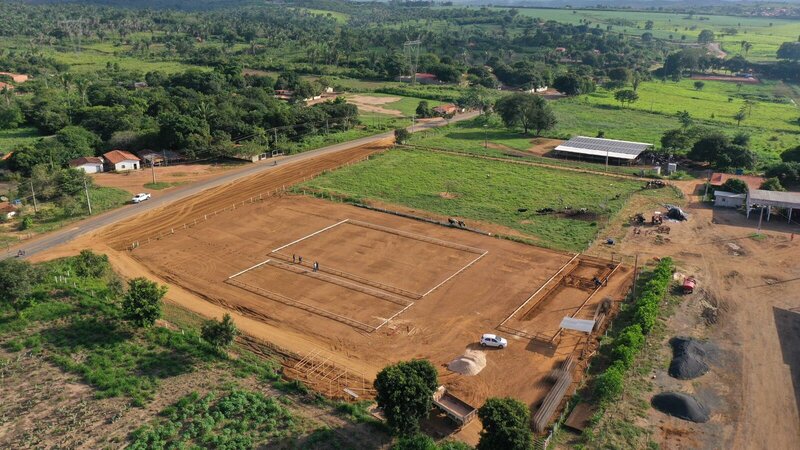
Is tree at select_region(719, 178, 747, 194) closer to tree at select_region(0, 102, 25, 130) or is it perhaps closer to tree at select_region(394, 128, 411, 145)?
tree at select_region(394, 128, 411, 145)

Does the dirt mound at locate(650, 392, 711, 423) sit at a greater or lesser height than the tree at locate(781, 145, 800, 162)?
lesser

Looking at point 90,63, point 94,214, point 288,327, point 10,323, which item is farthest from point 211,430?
point 90,63

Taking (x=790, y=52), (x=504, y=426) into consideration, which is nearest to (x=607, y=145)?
(x=504, y=426)

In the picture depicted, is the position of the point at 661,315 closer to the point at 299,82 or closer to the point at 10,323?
the point at 10,323

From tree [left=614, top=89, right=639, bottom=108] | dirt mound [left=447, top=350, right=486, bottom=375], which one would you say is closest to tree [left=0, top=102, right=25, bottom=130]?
dirt mound [left=447, top=350, right=486, bottom=375]

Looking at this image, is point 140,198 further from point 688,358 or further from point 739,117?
point 739,117
